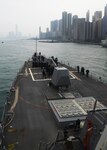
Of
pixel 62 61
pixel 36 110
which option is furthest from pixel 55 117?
pixel 62 61

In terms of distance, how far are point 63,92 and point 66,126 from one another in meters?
9.21

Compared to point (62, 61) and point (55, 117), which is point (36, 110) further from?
point (62, 61)

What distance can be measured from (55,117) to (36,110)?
287 centimetres

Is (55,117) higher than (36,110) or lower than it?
higher

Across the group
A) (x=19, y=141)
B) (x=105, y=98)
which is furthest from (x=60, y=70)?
(x=19, y=141)

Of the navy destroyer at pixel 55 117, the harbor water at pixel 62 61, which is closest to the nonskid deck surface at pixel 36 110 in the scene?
the navy destroyer at pixel 55 117

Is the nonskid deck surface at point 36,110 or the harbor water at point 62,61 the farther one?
the harbor water at point 62,61

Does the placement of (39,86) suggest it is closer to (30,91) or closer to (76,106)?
(30,91)

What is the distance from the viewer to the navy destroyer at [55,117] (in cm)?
1161

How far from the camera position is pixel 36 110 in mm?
19812

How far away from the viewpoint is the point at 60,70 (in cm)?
2597

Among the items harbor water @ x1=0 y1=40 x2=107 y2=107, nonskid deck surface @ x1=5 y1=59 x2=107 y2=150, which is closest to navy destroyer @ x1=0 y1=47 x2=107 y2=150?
nonskid deck surface @ x1=5 y1=59 x2=107 y2=150

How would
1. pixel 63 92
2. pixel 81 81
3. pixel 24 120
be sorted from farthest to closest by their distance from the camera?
pixel 81 81
pixel 63 92
pixel 24 120

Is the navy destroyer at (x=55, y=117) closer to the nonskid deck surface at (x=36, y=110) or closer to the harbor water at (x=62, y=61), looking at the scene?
the nonskid deck surface at (x=36, y=110)
